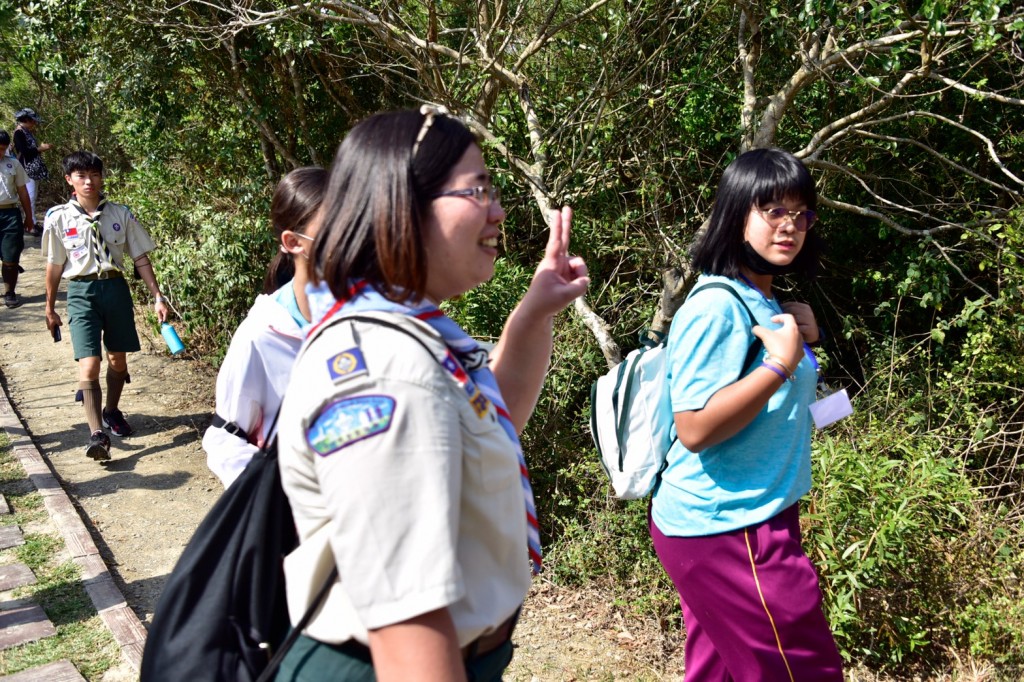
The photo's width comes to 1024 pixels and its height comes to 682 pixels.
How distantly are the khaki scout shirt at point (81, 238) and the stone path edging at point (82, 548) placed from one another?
1213 mm

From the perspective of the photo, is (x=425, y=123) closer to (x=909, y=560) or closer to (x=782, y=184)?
(x=782, y=184)

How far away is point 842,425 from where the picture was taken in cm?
423

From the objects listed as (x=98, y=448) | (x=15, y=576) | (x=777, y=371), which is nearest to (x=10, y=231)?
(x=98, y=448)

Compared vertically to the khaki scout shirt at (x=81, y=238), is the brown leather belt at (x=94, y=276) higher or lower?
lower

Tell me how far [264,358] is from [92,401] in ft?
13.6

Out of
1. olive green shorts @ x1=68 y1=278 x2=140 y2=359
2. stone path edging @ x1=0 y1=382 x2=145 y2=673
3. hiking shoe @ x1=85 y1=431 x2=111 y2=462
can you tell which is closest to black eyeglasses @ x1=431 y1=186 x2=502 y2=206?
stone path edging @ x1=0 y1=382 x2=145 y2=673

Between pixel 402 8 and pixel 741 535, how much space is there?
514 cm

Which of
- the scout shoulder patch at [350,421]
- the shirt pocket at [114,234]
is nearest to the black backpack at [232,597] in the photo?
the scout shoulder patch at [350,421]

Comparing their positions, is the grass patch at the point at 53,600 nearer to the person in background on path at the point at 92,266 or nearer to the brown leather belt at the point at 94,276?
the person in background on path at the point at 92,266

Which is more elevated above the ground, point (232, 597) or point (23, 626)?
point (232, 597)

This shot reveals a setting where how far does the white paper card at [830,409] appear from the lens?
2584mm

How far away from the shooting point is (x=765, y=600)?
240 cm

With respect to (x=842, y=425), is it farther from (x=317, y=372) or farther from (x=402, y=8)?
(x=402, y=8)

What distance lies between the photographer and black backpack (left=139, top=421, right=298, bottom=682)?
156cm
